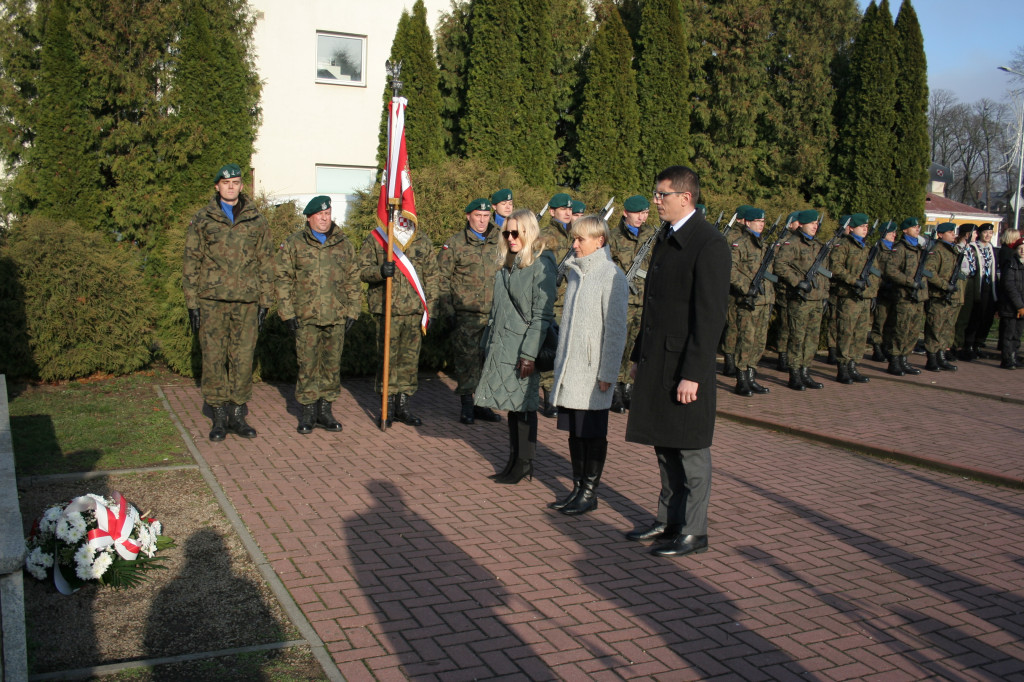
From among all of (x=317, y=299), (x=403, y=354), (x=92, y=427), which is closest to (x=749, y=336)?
(x=403, y=354)

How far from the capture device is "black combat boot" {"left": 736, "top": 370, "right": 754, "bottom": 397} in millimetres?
11047

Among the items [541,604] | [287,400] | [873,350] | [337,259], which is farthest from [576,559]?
[873,350]

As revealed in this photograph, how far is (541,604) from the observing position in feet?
15.0

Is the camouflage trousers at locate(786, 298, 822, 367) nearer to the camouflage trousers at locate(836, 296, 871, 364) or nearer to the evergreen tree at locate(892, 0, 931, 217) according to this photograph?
the camouflage trousers at locate(836, 296, 871, 364)

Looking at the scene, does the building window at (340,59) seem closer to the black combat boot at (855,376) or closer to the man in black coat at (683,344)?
the black combat boot at (855,376)

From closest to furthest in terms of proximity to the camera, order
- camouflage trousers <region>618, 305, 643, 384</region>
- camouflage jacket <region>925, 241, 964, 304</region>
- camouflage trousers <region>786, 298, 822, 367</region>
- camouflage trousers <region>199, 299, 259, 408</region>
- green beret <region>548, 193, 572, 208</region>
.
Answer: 1. camouflage trousers <region>199, 299, 259, 408</region>
2. green beret <region>548, 193, 572, 208</region>
3. camouflage trousers <region>618, 305, 643, 384</region>
4. camouflage trousers <region>786, 298, 822, 367</region>
5. camouflage jacket <region>925, 241, 964, 304</region>

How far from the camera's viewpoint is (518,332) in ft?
21.9

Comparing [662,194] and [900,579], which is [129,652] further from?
[900,579]

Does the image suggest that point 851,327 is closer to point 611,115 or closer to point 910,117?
point 611,115

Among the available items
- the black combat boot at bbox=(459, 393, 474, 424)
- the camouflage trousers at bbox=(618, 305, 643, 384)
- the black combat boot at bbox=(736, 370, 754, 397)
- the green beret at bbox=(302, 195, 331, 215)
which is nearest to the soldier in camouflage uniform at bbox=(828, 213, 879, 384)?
the black combat boot at bbox=(736, 370, 754, 397)

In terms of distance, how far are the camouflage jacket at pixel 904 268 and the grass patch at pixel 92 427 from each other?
10.2 m

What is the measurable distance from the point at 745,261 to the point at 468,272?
400 centimetres

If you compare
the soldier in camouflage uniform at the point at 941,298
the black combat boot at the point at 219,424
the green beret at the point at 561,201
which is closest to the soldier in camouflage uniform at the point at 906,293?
the soldier in camouflage uniform at the point at 941,298

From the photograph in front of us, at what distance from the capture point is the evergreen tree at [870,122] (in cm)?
2258
